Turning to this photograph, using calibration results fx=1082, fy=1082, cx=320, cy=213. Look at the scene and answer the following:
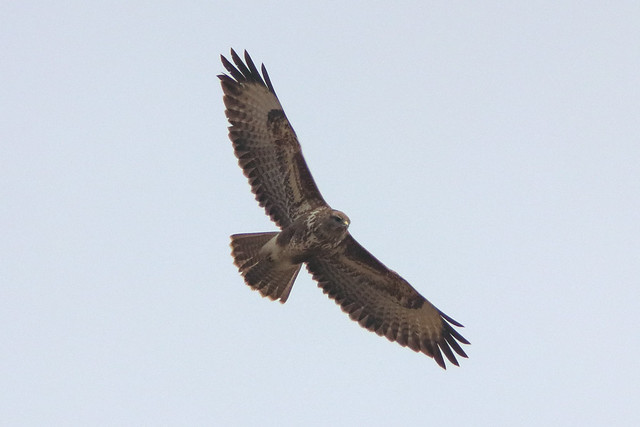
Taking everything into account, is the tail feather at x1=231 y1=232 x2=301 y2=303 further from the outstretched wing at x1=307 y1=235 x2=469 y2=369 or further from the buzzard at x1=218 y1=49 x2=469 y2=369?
the outstretched wing at x1=307 y1=235 x2=469 y2=369

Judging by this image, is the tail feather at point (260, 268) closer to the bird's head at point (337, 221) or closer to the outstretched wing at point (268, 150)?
the outstretched wing at point (268, 150)

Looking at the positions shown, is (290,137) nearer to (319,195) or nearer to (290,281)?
(319,195)

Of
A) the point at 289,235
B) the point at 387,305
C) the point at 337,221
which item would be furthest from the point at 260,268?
the point at 387,305

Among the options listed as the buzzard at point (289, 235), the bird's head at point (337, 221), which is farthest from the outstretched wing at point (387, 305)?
the bird's head at point (337, 221)

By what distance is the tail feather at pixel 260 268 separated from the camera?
12789 mm

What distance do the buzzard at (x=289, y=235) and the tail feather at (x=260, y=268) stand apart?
0.01m

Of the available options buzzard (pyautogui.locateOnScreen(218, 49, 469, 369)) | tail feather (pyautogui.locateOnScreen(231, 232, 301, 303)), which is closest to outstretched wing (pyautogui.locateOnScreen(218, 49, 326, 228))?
buzzard (pyautogui.locateOnScreen(218, 49, 469, 369))

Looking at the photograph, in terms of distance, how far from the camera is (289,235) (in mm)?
12625

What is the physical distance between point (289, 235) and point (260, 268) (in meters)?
0.60

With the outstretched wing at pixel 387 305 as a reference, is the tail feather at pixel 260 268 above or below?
below

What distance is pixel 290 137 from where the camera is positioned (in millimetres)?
12914

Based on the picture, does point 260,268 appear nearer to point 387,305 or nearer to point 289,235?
point 289,235

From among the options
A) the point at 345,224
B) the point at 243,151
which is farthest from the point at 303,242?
the point at 243,151

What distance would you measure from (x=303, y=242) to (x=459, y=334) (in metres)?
2.49
